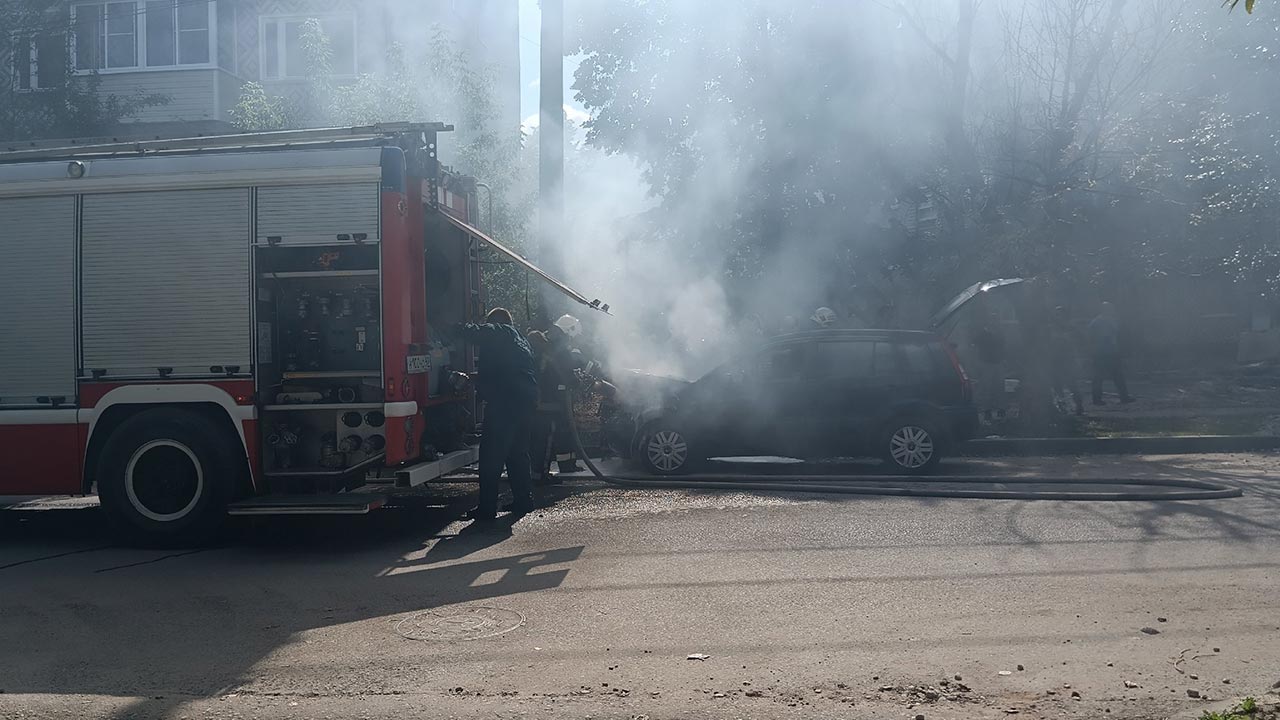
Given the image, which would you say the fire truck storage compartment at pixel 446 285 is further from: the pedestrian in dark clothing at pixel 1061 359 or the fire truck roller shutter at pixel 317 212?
the pedestrian in dark clothing at pixel 1061 359

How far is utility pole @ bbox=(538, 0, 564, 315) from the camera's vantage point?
1356 centimetres

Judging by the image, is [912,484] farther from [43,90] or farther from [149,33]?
[149,33]

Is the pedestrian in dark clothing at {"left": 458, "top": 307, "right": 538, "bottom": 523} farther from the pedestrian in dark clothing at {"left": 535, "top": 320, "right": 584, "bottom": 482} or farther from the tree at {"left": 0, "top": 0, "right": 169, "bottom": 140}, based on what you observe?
the tree at {"left": 0, "top": 0, "right": 169, "bottom": 140}

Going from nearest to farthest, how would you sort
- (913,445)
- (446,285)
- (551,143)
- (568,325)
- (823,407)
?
1. (446,285)
2. (568,325)
3. (913,445)
4. (823,407)
5. (551,143)

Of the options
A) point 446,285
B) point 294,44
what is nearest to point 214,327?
point 446,285

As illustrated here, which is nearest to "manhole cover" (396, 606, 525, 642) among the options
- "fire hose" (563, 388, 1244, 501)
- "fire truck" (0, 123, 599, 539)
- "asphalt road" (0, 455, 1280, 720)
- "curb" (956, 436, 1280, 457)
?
"asphalt road" (0, 455, 1280, 720)

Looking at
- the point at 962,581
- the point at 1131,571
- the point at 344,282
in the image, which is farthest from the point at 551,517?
the point at 1131,571

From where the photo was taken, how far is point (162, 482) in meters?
8.11

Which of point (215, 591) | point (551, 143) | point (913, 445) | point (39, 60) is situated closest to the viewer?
point (215, 591)

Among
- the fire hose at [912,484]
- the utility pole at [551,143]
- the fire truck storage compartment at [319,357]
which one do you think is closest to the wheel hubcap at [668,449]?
the fire hose at [912,484]

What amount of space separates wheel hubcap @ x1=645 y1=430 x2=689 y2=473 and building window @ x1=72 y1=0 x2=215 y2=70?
13.8 m

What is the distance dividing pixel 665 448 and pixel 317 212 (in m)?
4.63

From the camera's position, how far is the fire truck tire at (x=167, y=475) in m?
A: 7.96

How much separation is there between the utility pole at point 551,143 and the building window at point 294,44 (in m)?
7.66
